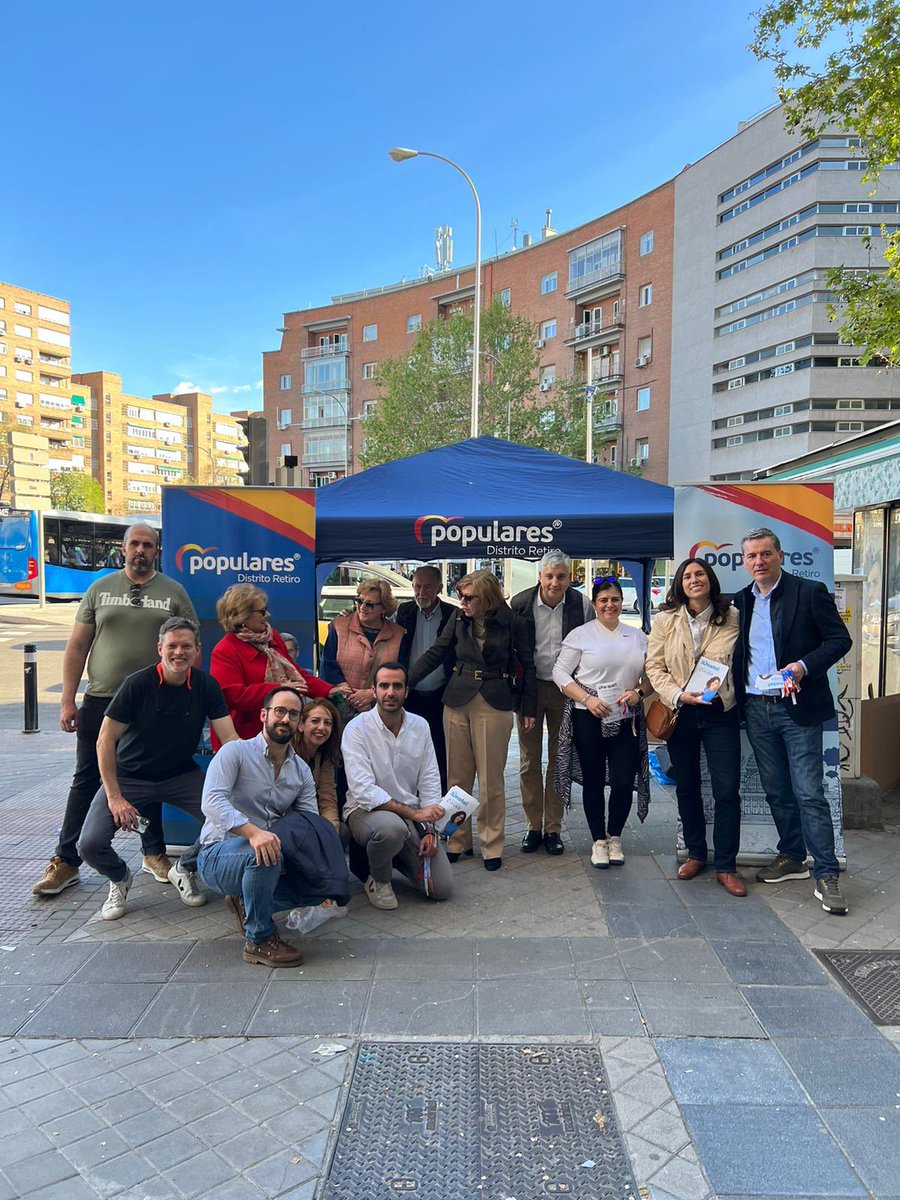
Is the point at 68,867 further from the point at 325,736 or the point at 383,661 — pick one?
the point at 383,661

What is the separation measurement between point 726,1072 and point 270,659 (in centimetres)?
312

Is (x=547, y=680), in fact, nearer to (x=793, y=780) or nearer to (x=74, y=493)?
(x=793, y=780)

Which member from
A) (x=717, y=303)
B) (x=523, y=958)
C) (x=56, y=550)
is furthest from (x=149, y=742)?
(x=717, y=303)

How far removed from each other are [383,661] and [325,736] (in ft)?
2.96

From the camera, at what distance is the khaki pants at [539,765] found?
554 cm

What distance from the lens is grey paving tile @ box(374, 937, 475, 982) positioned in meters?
3.80

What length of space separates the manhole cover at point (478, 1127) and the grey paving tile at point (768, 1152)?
28 centimetres

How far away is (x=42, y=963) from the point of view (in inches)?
155

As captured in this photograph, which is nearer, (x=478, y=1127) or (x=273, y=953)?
(x=478, y=1127)

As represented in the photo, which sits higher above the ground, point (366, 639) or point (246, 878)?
point (366, 639)

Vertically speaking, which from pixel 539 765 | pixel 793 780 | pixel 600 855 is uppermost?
pixel 793 780

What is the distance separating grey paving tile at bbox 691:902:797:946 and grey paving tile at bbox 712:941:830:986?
0.23ft

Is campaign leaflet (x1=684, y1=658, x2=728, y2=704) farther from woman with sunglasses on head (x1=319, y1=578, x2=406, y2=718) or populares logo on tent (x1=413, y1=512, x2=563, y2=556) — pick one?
woman with sunglasses on head (x1=319, y1=578, x2=406, y2=718)

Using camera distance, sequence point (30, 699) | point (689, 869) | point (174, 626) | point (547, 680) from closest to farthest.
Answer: point (174, 626), point (689, 869), point (547, 680), point (30, 699)
